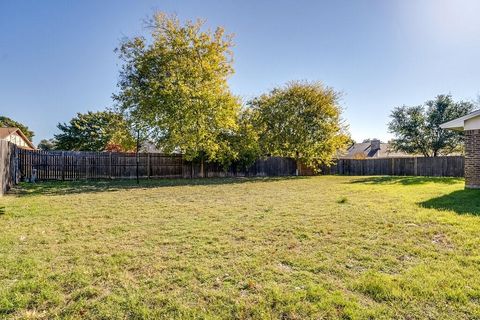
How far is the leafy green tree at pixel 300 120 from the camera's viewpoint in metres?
19.9

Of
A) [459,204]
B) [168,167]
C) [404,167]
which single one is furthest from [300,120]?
[459,204]

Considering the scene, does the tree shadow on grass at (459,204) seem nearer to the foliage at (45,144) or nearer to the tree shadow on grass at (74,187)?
the tree shadow on grass at (74,187)

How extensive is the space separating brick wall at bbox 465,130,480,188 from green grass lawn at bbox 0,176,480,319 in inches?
212

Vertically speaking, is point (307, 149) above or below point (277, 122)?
below

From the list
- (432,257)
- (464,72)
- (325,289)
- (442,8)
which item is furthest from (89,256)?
(464,72)

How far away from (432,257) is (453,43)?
10.2 meters

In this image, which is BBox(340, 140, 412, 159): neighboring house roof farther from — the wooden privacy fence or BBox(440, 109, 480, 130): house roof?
BBox(440, 109, 480, 130): house roof

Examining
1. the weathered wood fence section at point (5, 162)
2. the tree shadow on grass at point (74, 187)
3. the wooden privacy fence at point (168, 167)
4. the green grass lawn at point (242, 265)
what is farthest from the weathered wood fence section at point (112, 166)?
the green grass lawn at point (242, 265)

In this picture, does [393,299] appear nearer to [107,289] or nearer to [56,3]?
[107,289]

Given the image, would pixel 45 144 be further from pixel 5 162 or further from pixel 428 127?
pixel 428 127

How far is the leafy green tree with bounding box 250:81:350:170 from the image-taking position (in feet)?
65.3

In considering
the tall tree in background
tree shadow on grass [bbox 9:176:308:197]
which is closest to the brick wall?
tree shadow on grass [bbox 9:176:308:197]

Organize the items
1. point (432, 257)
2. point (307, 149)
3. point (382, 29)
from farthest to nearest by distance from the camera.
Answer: point (307, 149), point (382, 29), point (432, 257)

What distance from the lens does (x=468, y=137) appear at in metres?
9.30
